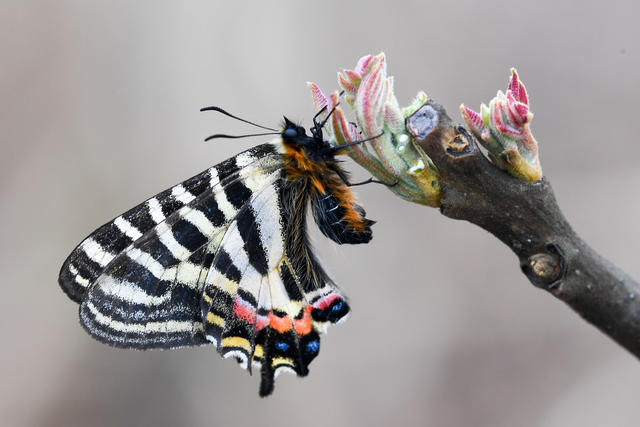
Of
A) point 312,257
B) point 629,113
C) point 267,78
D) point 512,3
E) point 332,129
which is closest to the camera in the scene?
point 332,129

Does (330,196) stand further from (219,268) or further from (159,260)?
(159,260)

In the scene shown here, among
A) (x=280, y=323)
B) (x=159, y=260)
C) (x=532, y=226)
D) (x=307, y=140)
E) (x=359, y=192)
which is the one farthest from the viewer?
(x=359, y=192)

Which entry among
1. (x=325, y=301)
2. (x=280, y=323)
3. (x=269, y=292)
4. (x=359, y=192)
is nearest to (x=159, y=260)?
(x=269, y=292)

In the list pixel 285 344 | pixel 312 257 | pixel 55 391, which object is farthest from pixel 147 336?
pixel 55 391

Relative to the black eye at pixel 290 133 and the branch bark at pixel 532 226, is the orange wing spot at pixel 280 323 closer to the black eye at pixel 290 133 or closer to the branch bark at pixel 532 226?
the black eye at pixel 290 133

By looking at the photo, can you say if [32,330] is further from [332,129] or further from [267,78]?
[332,129]

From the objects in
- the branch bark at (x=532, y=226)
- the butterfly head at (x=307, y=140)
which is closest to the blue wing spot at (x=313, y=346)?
the butterfly head at (x=307, y=140)

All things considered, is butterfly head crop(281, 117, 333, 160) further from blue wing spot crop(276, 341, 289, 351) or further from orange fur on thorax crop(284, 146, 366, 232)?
blue wing spot crop(276, 341, 289, 351)
